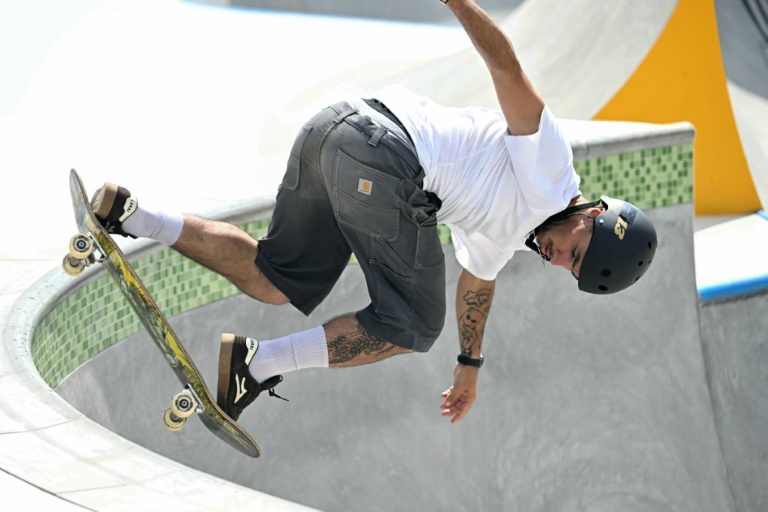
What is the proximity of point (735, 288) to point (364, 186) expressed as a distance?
4.33 metres

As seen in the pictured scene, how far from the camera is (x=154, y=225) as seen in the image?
4.45 meters

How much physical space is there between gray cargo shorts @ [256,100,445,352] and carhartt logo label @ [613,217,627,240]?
0.76 meters

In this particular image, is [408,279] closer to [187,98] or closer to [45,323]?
[45,323]

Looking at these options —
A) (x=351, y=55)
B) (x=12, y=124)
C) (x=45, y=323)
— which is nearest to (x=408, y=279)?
(x=45, y=323)

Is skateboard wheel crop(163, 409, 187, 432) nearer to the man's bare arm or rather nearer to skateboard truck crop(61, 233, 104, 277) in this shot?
skateboard truck crop(61, 233, 104, 277)

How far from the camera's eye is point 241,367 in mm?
4270

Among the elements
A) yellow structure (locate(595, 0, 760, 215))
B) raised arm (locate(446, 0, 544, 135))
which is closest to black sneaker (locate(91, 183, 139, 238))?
raised arm (locate(446, 0, 544, 135))

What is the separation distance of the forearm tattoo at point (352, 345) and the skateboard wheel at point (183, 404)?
0.66 m

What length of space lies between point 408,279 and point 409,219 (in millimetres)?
276

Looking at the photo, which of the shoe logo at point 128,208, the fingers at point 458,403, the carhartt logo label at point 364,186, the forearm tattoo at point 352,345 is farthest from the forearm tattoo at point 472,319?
the shoe logo at point 128,208

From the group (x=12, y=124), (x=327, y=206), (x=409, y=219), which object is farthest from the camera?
(x=12, y=124)

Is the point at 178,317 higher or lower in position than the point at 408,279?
lower

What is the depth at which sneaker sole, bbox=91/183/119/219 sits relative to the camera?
4309 mm

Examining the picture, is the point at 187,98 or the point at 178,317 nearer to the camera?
the point at 178,317
